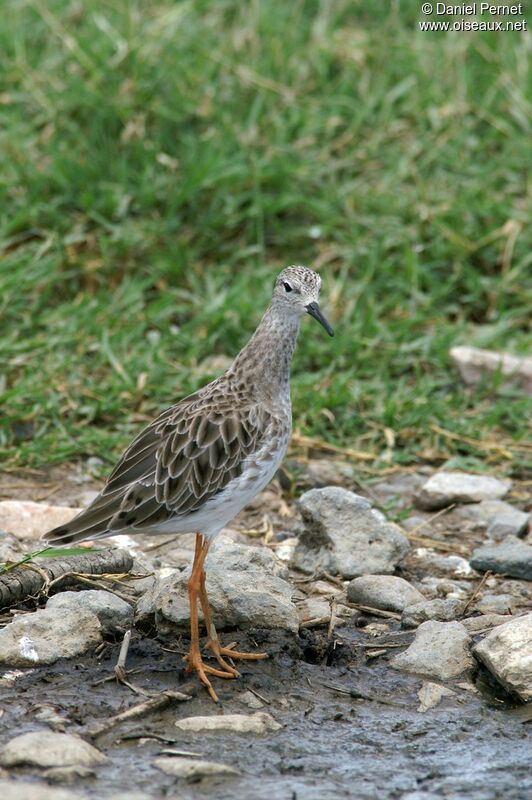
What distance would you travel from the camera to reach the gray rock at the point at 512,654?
5.14 m

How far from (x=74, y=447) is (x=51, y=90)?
372cm

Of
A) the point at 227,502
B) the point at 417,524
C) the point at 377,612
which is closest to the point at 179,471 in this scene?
the point at 227,502

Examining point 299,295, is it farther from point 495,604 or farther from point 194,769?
point 194,769

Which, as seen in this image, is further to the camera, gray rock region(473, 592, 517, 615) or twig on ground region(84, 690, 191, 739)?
gray rock region(473, 592, 517, 615)

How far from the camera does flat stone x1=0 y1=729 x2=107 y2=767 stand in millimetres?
4410

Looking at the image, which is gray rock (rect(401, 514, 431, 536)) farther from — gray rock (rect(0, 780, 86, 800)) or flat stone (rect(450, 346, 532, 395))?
gray rock (rect(0, 780, 86, 800))

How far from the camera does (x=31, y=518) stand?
6594 mm

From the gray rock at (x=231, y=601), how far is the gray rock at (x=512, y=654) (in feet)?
2.80

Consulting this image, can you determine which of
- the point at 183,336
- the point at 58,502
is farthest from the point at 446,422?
the point at 58,502

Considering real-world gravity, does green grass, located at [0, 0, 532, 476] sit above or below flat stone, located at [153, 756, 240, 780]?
above

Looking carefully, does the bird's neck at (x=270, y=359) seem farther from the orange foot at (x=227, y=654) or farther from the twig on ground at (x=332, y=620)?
the orange foot at (x=227, y=654)

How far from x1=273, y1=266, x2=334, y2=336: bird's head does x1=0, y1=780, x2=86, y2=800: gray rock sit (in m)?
2.49

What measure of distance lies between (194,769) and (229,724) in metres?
0.39

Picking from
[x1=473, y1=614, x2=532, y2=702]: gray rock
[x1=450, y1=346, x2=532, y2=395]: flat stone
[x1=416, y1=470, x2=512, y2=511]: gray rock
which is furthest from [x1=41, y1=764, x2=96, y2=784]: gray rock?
[x1=450, y1=346, x2=532, y2=395]: flat stone
